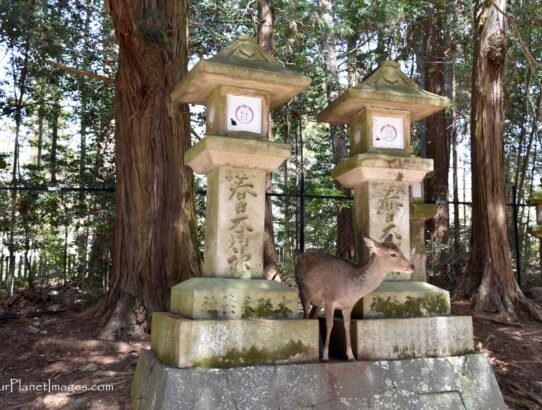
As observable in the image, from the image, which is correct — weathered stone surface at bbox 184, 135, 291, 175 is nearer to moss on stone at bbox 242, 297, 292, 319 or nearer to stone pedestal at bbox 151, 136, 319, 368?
stone pedestal at bbox 151, 136, 319, 368

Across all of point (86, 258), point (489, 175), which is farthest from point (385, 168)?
point (86, 258)

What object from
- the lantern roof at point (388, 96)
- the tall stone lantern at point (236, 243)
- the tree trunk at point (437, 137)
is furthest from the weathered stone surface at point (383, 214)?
the tree trunk at point (437, 137)

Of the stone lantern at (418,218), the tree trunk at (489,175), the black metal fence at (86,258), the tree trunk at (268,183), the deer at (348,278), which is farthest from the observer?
the tree trunk at (268,183)

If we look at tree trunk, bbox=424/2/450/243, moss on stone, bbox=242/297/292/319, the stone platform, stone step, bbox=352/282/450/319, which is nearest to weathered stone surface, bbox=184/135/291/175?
moss on stone, bbox=242/297/292/319

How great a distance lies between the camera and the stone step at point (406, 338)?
4148mm

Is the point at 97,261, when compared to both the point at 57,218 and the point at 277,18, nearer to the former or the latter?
the point at 57,218

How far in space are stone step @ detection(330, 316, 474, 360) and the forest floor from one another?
1198 millimetres

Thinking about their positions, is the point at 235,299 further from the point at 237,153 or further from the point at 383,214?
the point at 383,214

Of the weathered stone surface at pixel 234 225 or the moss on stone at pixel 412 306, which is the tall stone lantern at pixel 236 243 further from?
the moss on stone at pixel 412 306

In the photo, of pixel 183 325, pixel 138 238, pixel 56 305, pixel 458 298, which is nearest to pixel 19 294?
pixel 56 305

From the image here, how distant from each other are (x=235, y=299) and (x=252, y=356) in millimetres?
457

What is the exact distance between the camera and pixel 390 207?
4.62 meters

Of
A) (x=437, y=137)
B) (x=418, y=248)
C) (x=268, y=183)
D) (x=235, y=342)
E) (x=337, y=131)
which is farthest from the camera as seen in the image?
(x=337, y=131)

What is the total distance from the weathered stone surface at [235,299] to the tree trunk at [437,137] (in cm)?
846
